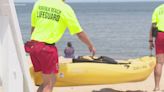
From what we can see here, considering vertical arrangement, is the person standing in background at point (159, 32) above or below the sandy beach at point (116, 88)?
above

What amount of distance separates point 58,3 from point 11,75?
201 centimetres

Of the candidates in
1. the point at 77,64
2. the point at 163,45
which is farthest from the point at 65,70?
the point at 163,45

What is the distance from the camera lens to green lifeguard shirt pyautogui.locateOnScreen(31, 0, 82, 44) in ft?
16.1

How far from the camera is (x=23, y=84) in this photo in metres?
3.14

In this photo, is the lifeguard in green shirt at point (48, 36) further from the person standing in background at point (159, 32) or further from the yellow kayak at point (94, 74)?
the person standing in background at point (159, 32)

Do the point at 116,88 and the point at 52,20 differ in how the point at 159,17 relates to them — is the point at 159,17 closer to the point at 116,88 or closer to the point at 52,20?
the point at 116,88

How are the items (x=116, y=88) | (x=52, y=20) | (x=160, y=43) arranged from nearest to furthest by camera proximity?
1. (x=52, y=20)
2. (x=160, y=43)
3. (x=116, y=88)

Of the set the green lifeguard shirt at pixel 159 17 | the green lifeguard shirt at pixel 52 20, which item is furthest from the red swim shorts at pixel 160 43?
the green lifeguard shirt at pixel 52 20

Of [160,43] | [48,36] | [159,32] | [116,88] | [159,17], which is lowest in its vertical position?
[116,88]

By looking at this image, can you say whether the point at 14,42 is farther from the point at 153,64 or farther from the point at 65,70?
the point at 153,64

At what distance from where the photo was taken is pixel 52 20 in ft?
16.4

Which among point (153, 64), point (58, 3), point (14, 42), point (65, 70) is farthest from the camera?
point (153, 64)

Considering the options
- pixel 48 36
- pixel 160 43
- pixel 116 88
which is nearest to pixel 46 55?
pixel 48 36

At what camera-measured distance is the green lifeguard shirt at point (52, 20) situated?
4910 mm
